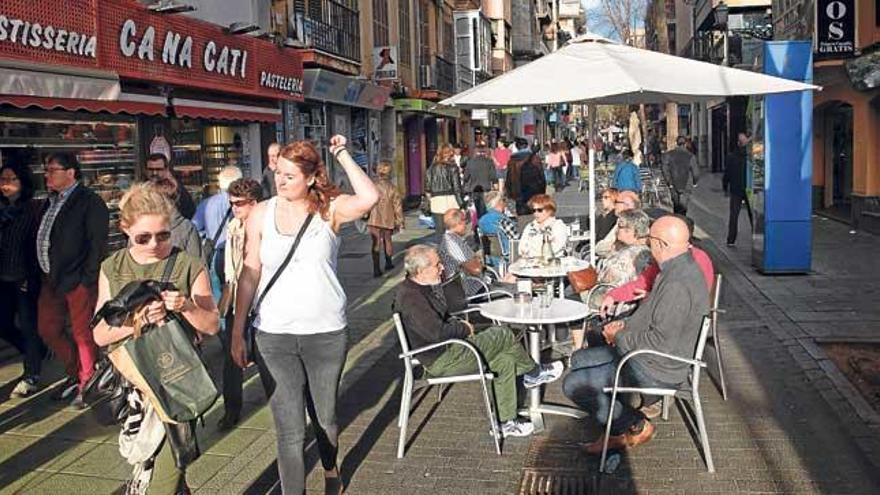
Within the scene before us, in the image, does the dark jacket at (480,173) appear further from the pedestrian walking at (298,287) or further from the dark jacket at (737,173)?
the pedestrian walking at (298,287)

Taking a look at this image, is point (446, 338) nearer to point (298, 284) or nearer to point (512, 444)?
point (512, 444)

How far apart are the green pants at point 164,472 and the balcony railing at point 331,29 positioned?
12.6 m

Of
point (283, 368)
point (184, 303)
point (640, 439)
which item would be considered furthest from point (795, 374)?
point (184, 303)

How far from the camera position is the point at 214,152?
1288 cm

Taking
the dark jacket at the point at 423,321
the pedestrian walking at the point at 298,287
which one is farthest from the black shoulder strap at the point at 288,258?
the dark jacket at the point at 423,321

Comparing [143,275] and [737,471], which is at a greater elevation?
[143,275]

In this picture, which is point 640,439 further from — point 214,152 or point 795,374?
point 214,152

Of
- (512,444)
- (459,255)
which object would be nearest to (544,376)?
(512,444)

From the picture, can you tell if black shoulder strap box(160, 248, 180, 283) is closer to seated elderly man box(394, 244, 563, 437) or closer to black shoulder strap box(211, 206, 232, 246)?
seated elderly man box(394, 244, 563, 437)

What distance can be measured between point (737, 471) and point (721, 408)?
1.11m

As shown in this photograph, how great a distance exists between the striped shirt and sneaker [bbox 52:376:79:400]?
957 millimetres

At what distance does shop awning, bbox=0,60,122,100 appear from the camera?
7234 millimetres

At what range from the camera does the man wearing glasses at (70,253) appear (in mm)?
5668

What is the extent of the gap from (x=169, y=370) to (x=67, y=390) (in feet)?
11.3
